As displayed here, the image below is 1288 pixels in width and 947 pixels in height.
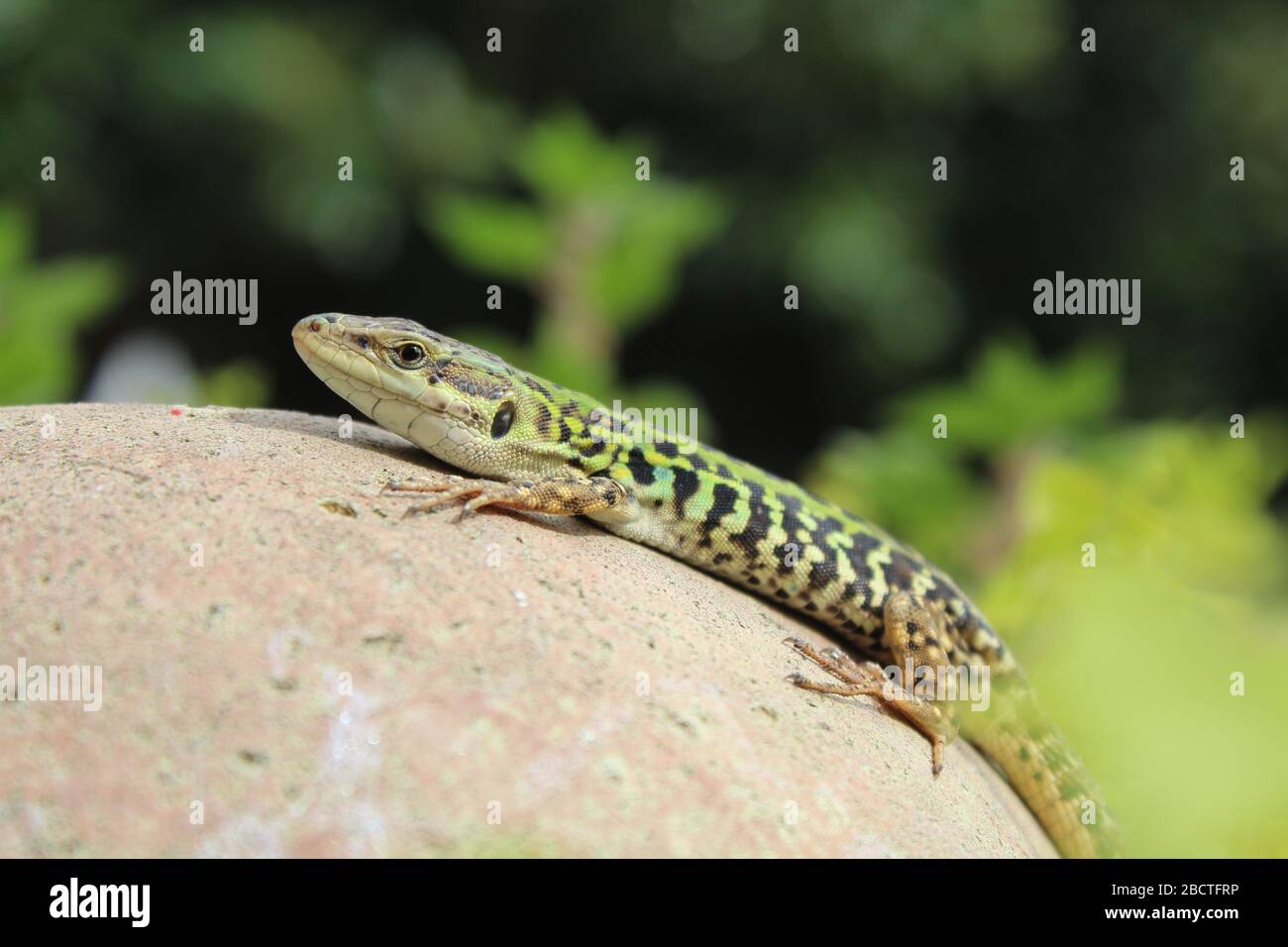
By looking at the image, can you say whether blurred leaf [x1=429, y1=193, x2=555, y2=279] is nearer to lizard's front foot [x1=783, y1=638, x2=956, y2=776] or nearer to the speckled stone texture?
the speckled stone texture

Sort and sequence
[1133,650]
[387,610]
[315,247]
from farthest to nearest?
[315,247] → [387,610] → [1133,650]

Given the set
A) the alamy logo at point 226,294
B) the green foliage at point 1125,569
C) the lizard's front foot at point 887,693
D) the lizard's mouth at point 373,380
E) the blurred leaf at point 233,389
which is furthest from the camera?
the alamy logo at point 226,294

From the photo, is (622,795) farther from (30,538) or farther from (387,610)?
(30,538)

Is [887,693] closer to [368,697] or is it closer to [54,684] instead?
[368,697]

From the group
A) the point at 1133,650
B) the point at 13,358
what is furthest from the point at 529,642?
the point at 13,358

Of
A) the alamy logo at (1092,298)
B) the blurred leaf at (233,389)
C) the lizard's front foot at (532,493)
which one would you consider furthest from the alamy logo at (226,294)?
the lizard's front foot at (532,493)

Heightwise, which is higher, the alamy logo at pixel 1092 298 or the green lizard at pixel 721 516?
the alamy logo at pixel 1092 298

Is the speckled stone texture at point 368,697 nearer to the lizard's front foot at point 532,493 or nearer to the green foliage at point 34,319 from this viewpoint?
the lizard's front foot at point 532,493
